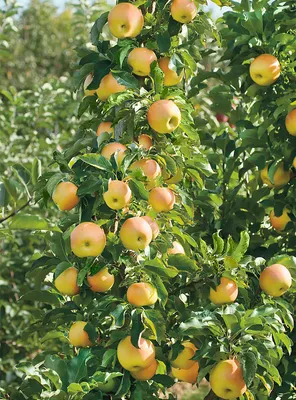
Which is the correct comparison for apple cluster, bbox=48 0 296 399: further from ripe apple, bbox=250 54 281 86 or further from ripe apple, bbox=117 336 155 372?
ripe apple, bbox=250 54 281 86

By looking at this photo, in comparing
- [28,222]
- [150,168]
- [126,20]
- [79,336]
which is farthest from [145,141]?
[79,336]

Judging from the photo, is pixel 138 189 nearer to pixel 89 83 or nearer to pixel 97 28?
pixel 89 83

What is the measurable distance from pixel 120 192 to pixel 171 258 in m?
0.28

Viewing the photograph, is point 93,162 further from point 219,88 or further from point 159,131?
point 219,88

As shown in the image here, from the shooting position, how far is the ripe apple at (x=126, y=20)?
1.83 meters

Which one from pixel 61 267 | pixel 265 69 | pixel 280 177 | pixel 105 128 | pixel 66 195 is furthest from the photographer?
pixel 280 177

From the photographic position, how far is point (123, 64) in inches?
73.7

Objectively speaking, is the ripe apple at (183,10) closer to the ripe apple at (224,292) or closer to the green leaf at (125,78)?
the green leaf at (125,78)

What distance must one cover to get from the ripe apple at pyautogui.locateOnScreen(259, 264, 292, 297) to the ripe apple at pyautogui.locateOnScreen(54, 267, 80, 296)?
0.50 meters

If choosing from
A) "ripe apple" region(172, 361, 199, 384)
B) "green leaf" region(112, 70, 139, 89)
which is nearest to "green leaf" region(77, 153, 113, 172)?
"green leaf" region(112, 70, 139, 89)

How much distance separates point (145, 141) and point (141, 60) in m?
0.21

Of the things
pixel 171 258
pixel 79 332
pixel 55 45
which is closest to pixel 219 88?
pixel 171 258

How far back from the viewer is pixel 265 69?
219cm

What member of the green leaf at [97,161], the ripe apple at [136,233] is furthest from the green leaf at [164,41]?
the ripe apple at [136,233]
